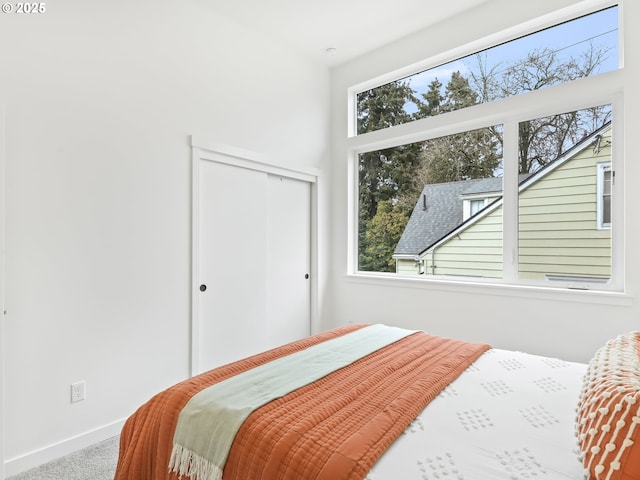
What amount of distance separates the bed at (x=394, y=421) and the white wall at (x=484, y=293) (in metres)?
0.99

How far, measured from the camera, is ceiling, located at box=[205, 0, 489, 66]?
2.88 m

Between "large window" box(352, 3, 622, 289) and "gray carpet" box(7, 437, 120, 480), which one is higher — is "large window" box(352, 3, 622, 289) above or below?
above

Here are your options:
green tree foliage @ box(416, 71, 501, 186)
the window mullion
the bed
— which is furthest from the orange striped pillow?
green tree foliage @ box(416, 71, 501, 186)

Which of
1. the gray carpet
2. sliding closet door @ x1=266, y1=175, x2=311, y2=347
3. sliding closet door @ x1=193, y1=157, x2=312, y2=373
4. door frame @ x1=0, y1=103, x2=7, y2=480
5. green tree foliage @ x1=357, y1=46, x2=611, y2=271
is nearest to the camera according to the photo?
door frame @ x1=0, y1=103, x2=7, y2=480

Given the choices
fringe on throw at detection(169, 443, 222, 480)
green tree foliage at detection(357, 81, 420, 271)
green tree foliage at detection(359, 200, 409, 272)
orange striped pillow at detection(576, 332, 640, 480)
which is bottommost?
fringe on throw at detection(169, 443, 222, 480)

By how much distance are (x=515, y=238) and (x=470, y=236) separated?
353mm

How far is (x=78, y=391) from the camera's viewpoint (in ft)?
7.11

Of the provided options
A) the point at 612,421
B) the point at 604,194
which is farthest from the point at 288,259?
the point at 612,421

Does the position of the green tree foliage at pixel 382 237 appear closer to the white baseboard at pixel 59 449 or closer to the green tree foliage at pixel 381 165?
the green tree foliage at pixel 381 165

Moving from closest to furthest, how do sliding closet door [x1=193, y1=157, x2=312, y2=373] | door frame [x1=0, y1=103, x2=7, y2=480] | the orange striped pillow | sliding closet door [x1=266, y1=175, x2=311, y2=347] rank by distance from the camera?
the orange striped pillow < door frame [x1=0, y1=103, x2=7, y2=480] < sliding closet door [x1=193, y1=157, x2=312, y2=373] < sliding closet door [x1=266, y1=175, x2=311, y2=347]

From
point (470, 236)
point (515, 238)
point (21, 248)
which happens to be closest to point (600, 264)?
point (515, 238)

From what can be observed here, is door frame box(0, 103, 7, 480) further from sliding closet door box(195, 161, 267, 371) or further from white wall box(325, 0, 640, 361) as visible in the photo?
white wall box(325, 0, 640, 361)

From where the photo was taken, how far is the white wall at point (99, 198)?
6.47 feet

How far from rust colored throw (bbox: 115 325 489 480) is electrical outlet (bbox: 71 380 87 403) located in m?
0.96
